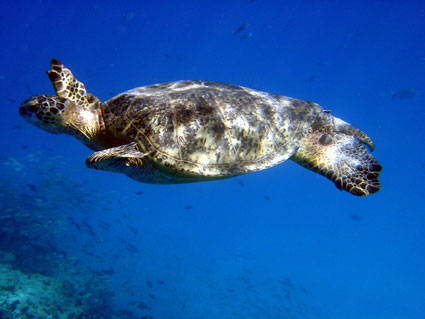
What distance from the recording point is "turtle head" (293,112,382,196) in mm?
3828

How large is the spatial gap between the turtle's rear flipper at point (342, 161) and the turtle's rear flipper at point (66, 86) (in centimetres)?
342

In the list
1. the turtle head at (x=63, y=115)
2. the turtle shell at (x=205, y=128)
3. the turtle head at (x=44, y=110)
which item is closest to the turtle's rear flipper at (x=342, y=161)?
the turtle shell at (x=205, y=128)

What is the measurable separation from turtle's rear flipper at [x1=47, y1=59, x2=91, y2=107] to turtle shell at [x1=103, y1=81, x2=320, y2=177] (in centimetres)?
36

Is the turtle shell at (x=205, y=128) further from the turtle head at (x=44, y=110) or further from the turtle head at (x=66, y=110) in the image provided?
the turtle head at (x=44, y=110)

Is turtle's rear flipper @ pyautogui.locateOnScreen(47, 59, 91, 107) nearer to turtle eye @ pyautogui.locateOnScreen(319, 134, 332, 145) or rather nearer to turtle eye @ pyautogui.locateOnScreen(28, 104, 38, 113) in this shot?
turtle eye @ pyautogui.locateOnScreen(28, 104, 38, 113)

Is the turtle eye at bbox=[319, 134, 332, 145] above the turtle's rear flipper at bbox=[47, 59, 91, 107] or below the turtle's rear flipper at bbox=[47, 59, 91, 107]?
above

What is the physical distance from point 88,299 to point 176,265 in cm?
1599

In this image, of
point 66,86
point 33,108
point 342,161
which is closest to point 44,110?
point 33,108

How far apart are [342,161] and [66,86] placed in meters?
4.29

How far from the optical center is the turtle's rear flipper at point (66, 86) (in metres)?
3.72

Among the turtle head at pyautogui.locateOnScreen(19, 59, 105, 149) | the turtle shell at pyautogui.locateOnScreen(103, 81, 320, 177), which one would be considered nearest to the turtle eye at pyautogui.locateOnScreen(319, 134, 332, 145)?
the turtle shell at pyautogui.locateOnScreen(103, 81, 320, 177)

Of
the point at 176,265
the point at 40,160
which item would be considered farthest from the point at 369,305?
the point at 40,160

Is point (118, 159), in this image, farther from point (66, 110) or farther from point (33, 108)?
point (33, 108)

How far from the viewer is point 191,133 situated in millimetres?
3484
